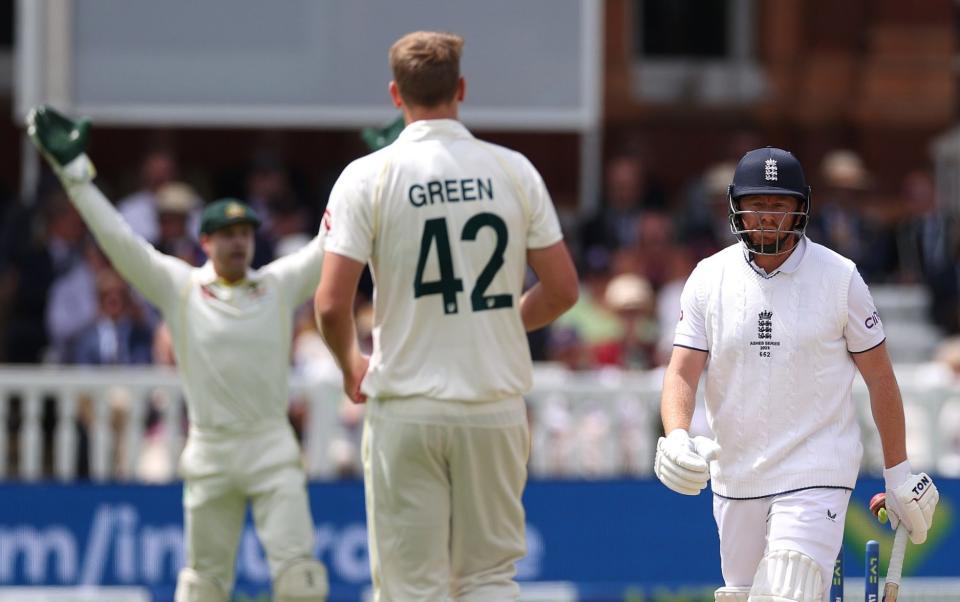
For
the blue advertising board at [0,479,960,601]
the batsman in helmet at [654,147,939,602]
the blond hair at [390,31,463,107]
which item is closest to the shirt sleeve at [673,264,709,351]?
the batsman in helmet at [654,147,939,602]

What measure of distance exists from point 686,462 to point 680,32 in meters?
13.5

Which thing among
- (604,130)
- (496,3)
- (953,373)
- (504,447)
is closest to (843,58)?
(604,130)

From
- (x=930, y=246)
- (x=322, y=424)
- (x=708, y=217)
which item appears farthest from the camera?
(x=930, y=246)

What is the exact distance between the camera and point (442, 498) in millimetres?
6164

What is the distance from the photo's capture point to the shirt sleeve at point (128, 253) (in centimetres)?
771

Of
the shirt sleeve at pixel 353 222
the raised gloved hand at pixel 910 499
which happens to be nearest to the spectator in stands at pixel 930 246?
the raised gloved hand at pixel 910 499

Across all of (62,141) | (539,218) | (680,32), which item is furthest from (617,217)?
(539,218)

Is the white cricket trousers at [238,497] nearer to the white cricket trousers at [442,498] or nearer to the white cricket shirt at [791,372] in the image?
Answer: the white cricket trousers at [442,498]

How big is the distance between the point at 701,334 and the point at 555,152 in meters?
11.3

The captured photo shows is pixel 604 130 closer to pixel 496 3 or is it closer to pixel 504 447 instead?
pixel 496 3

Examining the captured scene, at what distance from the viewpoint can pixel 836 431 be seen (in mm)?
5836

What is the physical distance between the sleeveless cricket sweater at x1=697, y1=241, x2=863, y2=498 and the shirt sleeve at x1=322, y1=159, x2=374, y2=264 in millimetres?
1108

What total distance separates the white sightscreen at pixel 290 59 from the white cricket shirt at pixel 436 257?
6.72 metres

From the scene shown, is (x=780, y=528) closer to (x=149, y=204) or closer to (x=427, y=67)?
(x=427, y=67)
